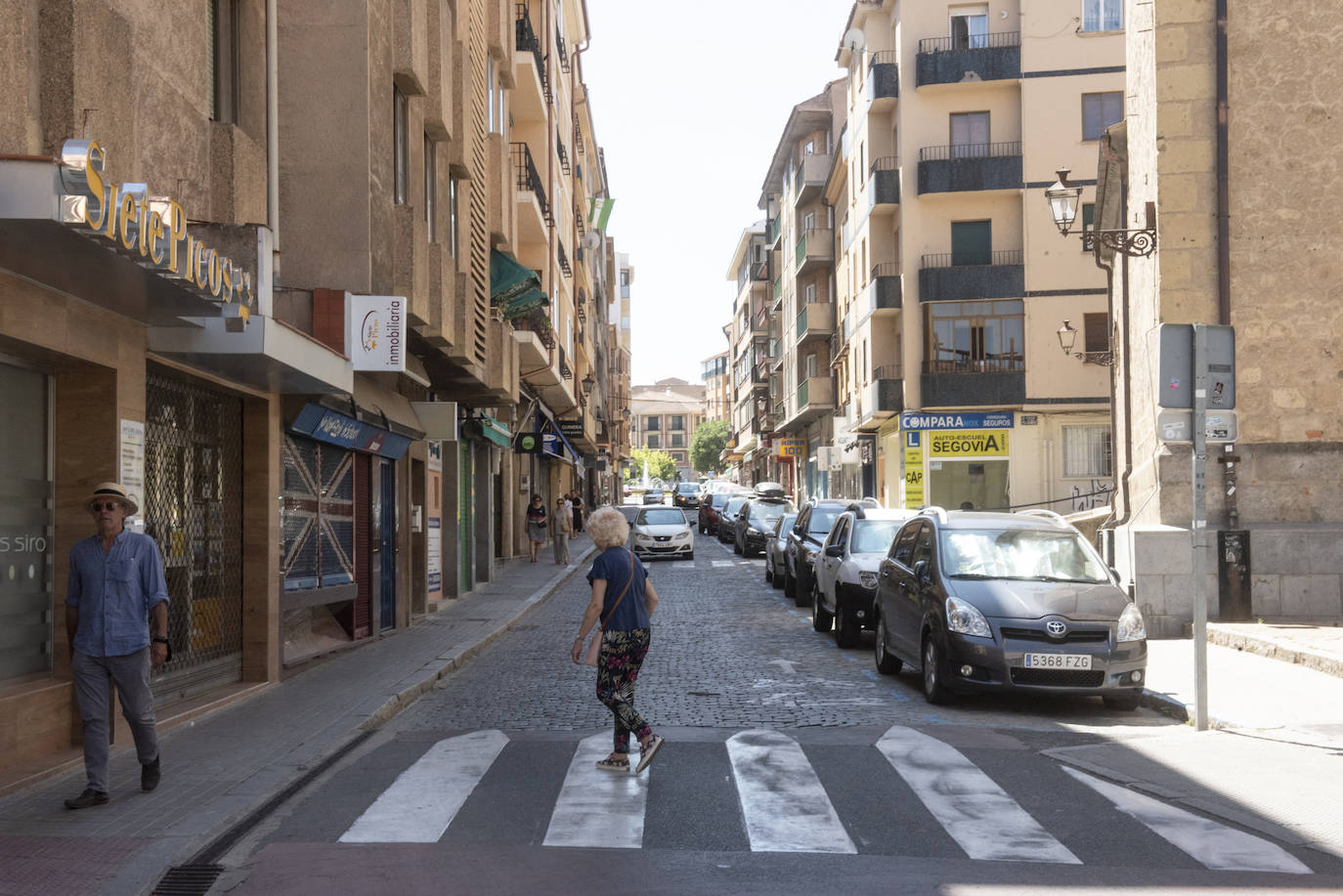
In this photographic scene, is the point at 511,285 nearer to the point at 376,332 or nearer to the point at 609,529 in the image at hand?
the point at 376,332

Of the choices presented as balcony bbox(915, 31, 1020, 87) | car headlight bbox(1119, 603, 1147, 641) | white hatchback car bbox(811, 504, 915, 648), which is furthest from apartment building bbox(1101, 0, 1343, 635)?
balcony bbox(915, 31, 1020, 87)

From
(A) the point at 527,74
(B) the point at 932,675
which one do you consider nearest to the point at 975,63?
(A) the point at 527,74

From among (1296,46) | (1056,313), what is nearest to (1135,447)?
(1296,46)

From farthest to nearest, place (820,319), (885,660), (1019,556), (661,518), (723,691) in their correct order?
(820,319)
(661,518)
(885,660)
(723,691)
(1019,556)

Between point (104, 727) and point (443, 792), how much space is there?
1886 mm

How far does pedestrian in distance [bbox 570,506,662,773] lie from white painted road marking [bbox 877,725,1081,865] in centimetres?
169

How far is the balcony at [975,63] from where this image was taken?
39.2 meters

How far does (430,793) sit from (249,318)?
412cm

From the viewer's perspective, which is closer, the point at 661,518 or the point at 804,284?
the point at 661,518

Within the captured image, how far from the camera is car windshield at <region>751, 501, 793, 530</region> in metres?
36.5

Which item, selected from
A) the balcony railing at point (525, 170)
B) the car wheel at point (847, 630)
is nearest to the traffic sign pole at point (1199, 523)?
the car wheel at point (847, 630)

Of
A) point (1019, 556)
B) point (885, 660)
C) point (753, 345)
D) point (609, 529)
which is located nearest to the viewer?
point (609, 529)

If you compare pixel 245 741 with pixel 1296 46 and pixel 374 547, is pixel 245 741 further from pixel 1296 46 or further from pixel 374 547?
pixel 1296 46

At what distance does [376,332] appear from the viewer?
46.2ft
